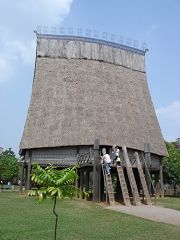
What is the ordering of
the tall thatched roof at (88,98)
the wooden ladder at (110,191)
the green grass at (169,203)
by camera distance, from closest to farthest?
the wooden ladder at (110,191) → the green grass at (169,203) → the tall thatched roof at (88,98)

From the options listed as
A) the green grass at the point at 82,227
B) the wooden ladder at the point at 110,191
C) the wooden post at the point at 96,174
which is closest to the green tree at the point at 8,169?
the wooden post at the point at 96,174

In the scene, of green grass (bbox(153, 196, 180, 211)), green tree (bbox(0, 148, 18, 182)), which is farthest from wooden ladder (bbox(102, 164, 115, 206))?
green tree (bbox(0, 148, 18, 182))

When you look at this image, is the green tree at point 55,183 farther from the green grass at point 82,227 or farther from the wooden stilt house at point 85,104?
the wooden stilt house at point 85,104

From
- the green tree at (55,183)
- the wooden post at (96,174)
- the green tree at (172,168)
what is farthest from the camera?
the green tree at (172,168)

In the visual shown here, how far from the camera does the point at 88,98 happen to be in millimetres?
31250

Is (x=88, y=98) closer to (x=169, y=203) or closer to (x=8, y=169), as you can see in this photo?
(x=169, y=203)

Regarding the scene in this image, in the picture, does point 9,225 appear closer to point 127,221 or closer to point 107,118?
point 127,221

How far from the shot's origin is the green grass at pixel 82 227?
10031mm

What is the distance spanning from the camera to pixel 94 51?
34812mm

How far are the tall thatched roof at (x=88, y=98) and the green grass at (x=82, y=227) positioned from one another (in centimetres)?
1431

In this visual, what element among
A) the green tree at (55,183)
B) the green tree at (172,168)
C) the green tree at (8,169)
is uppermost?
the green tree at (8,169)

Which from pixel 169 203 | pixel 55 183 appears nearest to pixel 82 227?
pixel 55 183

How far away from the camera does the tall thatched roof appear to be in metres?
29.2

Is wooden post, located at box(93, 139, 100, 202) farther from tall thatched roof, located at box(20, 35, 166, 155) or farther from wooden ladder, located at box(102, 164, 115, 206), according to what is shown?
tall thatched roof, located at box(20, 35, 166, 155)
